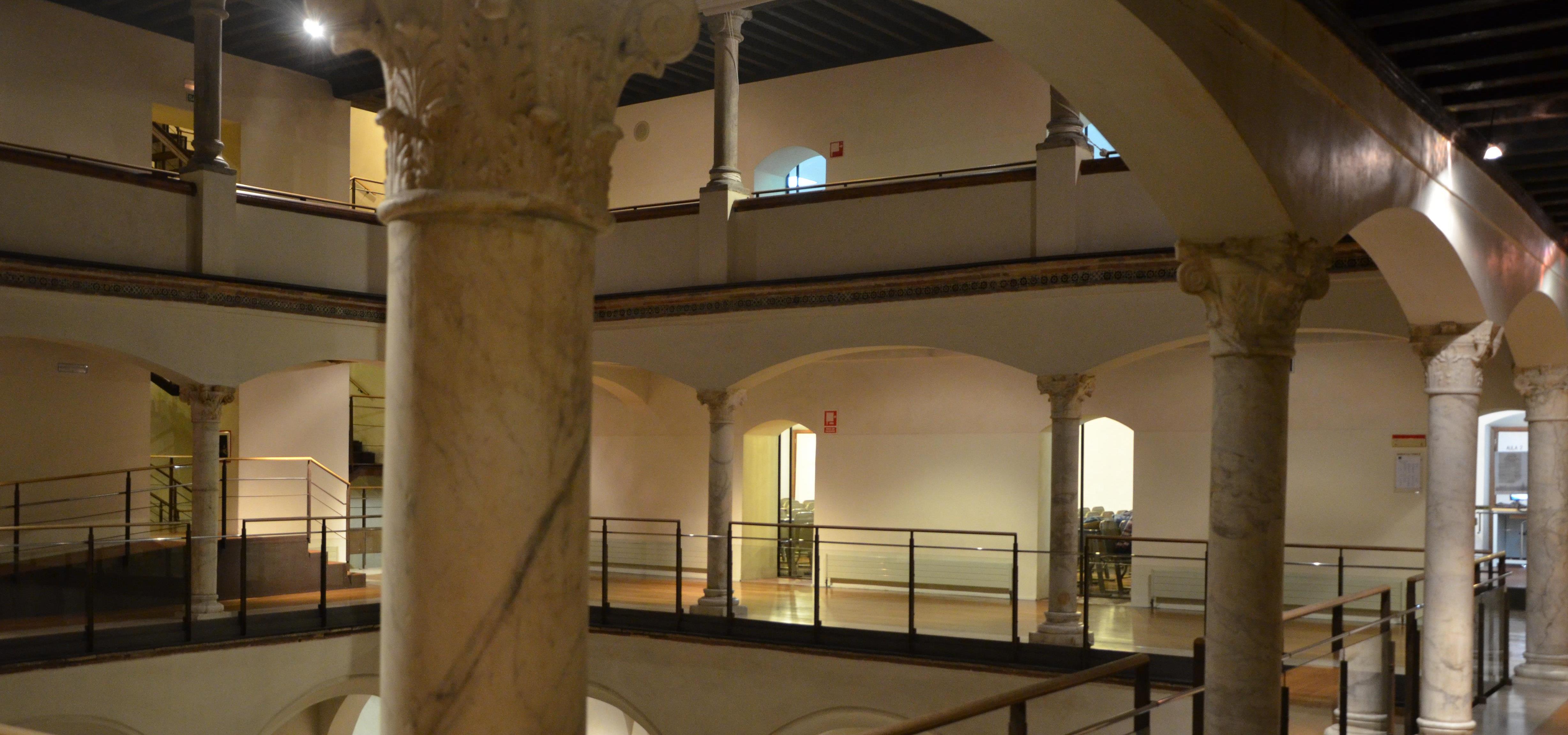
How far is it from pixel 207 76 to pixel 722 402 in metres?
5.78

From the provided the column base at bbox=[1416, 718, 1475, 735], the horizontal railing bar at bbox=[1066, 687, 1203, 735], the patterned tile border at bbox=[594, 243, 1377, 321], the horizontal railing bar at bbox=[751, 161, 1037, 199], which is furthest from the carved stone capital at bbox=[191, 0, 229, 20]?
the column base at bbox=[1416, 718, 1475, 735]

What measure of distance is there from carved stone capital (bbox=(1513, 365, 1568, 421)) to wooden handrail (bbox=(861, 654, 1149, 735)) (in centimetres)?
734

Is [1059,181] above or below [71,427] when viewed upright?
above

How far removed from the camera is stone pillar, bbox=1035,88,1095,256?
35.3 feet

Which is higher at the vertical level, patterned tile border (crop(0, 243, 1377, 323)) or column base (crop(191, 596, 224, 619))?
patterned tile border (crop(0, 243, 1377, 323))

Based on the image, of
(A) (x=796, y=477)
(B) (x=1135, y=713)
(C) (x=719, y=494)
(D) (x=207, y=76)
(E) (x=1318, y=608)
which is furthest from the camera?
(A) (x=796, y=477)

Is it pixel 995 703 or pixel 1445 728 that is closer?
pixel 995 703

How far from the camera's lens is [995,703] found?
12.0 feet

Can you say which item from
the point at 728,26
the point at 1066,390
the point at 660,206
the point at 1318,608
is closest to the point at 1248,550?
the point at 1318,608

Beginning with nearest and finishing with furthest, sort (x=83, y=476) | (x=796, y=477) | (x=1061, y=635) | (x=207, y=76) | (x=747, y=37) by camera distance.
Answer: (x=1061, y=635), (x=207, y=76), (x=83, y=476), (x=747, y=37), (x=796, y=477)

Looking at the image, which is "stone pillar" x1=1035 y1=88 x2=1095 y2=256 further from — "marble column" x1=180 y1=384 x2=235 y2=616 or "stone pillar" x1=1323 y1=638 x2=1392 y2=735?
"marble column" x1=180 y1=384 x2=235 y2=616

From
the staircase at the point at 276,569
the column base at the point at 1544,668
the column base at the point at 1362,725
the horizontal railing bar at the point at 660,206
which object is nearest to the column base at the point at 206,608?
the staircase at the point at 276,569

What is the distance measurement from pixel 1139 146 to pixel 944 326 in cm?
682

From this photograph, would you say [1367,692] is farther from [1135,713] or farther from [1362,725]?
[1135,713]
